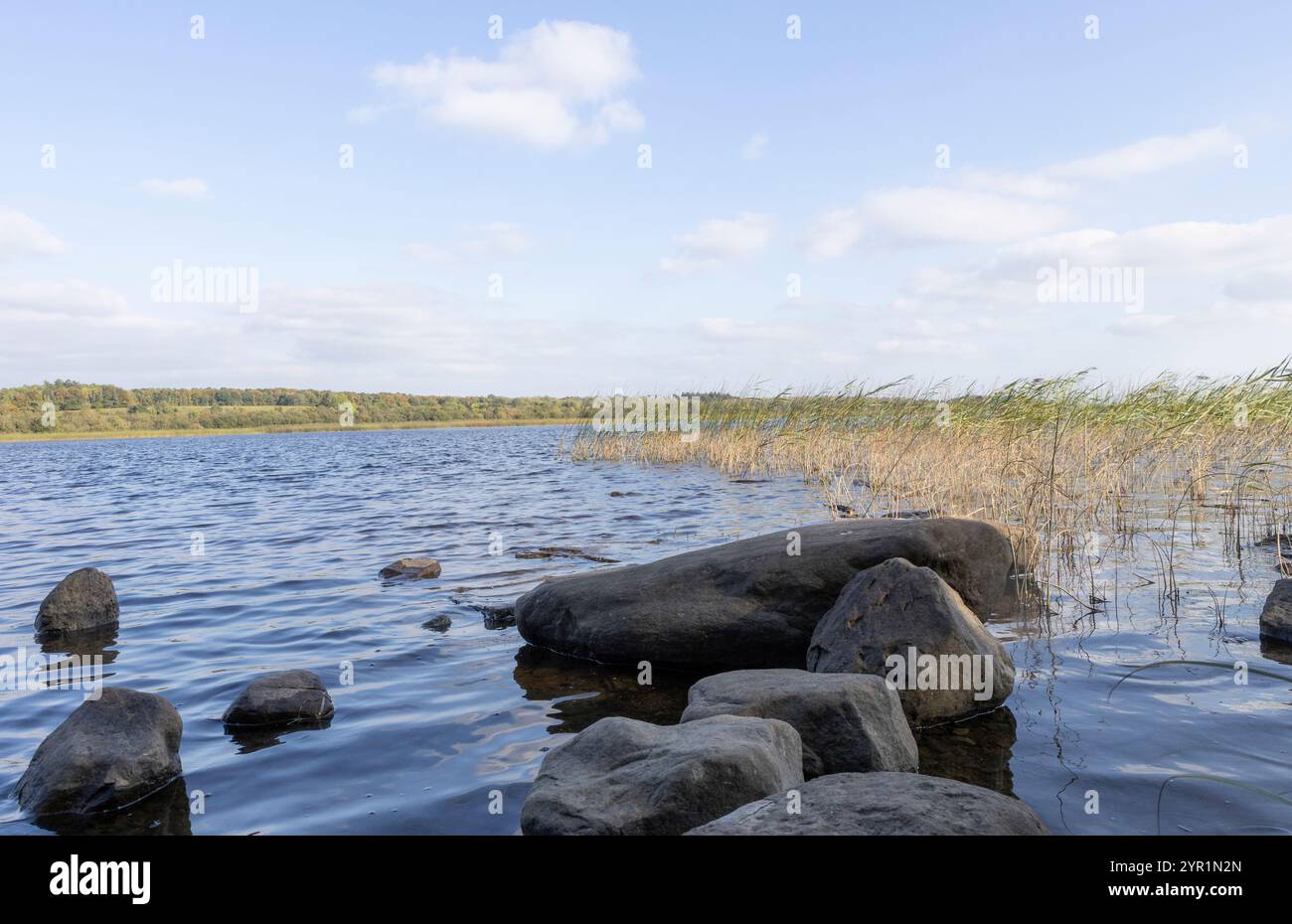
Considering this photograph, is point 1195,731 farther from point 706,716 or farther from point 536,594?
point 536,594

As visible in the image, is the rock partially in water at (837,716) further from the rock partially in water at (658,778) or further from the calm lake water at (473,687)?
the rock partially in water at (658,778)

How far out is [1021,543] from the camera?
8.99m

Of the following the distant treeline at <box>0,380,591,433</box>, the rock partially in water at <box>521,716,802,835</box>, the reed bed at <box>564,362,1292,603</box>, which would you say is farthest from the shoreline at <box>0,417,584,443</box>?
the rock partially in water at <box>521,716,802,835</box>

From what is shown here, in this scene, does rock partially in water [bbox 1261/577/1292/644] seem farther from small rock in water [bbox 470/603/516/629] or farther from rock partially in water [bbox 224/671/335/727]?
rock partially in water [bbox 224/671/335/727]

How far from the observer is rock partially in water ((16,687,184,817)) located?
427cm

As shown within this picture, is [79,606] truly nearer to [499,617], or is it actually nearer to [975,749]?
[499,617]

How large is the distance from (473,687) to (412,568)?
461cm

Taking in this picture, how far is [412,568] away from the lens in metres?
10.5

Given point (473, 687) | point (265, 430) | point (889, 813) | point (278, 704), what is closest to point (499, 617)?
point (473, 687)

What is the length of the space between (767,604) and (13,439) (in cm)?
10446

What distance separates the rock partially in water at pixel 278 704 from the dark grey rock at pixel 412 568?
15.3ft

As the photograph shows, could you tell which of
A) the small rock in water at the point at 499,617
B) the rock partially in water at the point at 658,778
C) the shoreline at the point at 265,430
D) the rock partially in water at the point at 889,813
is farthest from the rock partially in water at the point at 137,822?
the shoreline at the point at 265,430
